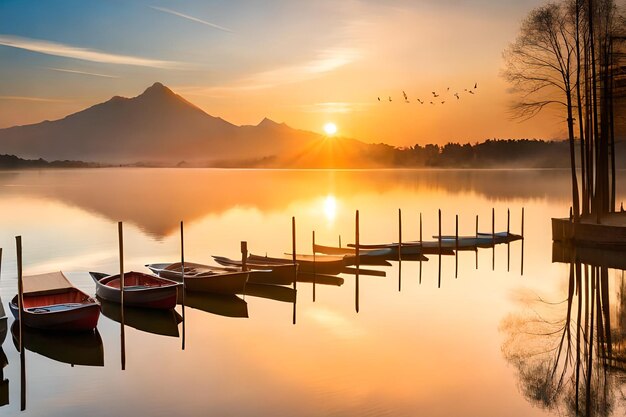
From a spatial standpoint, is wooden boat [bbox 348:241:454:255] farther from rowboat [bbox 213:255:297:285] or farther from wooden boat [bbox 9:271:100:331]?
wooden boat [bbox 9:271:100:331]

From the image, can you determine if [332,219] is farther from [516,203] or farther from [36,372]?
[36,372]

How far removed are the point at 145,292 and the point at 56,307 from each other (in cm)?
307

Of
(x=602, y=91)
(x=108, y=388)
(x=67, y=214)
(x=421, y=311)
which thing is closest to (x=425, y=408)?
(x=108, y=388)

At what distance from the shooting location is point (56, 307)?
1855 centimetres

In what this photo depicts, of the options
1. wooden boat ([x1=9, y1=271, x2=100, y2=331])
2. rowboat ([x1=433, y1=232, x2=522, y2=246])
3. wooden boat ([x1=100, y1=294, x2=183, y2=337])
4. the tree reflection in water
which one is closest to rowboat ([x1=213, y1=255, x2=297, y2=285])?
wooden boat ([x1=100, y1=294, x2=183, y2=337])

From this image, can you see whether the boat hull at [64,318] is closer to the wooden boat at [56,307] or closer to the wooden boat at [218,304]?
the wooden boat at [56,307]

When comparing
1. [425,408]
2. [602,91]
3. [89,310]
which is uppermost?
[602,91]

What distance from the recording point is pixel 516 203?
244 feet

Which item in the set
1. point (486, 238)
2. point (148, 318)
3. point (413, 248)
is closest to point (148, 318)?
point (148, 318)

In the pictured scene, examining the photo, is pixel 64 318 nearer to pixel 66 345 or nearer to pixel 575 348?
pixel 66 345

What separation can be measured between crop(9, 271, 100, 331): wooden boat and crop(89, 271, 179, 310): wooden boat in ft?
5.71

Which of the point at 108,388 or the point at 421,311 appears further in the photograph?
the point at 421,311

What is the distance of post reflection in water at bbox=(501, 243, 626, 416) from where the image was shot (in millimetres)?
13805

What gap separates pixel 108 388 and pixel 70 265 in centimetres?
2090
